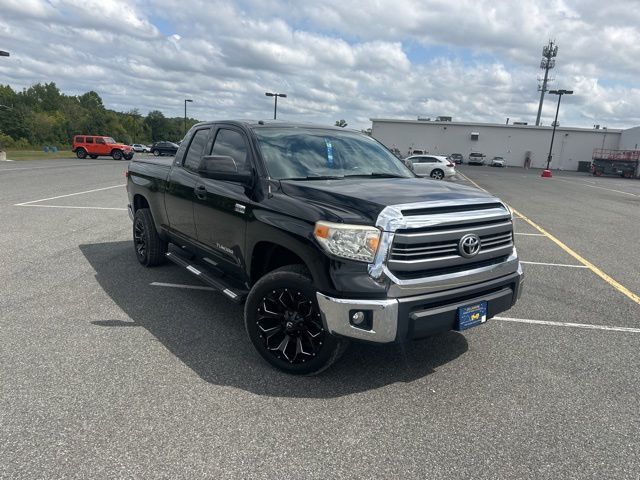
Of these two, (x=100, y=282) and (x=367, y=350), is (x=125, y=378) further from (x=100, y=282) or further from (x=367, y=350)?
(x=100, y=282)

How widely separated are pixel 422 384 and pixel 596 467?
1.16 m

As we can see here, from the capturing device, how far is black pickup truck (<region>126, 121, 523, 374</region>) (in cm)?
300

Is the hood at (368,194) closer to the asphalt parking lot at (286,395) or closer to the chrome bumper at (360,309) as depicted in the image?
the chrome bumper at (360,309)

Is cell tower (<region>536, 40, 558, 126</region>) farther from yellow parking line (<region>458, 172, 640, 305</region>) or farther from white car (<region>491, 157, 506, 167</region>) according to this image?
yellow parking line (<region>458, 172, 640, 305</region>)

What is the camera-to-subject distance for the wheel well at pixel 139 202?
6.32 metres

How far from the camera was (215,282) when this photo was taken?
168 inches

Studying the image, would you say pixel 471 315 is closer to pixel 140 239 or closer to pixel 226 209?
pixel 226 209

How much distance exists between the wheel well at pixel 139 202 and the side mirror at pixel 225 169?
2777 millimetres

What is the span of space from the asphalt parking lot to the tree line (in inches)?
3345

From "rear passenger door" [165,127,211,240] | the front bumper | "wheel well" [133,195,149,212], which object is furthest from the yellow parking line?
"wheel well" [133,195,149,212]

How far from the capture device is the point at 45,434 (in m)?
2.68

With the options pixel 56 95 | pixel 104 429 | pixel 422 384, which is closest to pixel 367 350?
pixel 422 384

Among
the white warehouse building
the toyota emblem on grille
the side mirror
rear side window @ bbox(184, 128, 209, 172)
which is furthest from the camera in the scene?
the white warehouse building

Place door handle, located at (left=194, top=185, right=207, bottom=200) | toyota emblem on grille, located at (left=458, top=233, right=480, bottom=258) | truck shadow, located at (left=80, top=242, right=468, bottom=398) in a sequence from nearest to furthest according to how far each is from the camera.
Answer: toyota emblem on grille, located at (left=458, top=233, right=480, bottom=258), truck shadow, located at (left=80, top=242, right=468, bottom=398), door handle, located at (left=194, top=185, right=207, bottom=200)
